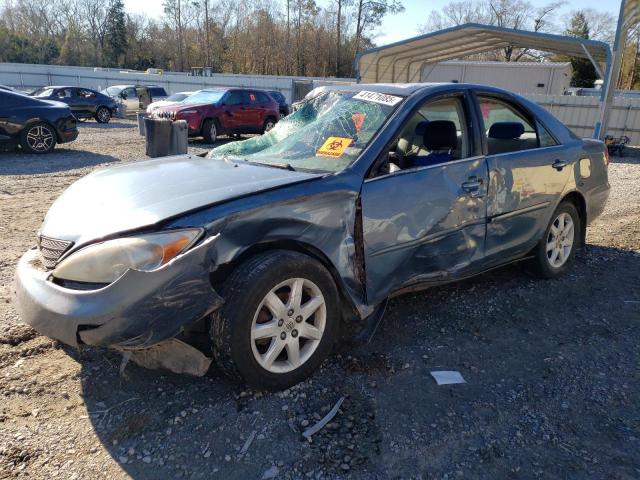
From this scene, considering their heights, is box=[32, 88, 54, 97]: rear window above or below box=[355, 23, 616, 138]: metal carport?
below

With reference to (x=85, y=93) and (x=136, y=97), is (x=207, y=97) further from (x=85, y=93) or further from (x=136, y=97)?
(x=136, y=97)

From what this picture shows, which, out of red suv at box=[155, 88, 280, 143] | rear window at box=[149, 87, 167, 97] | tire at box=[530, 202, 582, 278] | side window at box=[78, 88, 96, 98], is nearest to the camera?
tire at box=[530, 202, 582, 278]

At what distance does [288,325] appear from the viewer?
273 cm

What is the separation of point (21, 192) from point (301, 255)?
6678 mm

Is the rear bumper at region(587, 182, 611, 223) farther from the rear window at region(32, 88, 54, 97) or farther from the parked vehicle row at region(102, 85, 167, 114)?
the parked vehicle row at region(102, 85, 167, 114)

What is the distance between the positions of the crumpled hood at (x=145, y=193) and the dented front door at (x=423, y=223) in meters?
0.51

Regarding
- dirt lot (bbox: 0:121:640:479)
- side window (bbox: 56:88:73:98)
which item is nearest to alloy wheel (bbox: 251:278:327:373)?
dirt lot (bbox: 0:121:640:479)

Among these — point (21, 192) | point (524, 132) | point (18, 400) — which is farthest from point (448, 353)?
point (21, 192)

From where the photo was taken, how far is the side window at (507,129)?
3998 mm

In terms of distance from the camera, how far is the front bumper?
227 centimetres

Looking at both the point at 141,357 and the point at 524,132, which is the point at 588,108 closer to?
the point at 524,132

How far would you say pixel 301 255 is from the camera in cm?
273

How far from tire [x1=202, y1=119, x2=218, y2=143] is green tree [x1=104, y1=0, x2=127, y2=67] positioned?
57751 mm

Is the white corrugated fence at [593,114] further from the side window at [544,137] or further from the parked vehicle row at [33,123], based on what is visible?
the parked vehicle row at [33,123]
